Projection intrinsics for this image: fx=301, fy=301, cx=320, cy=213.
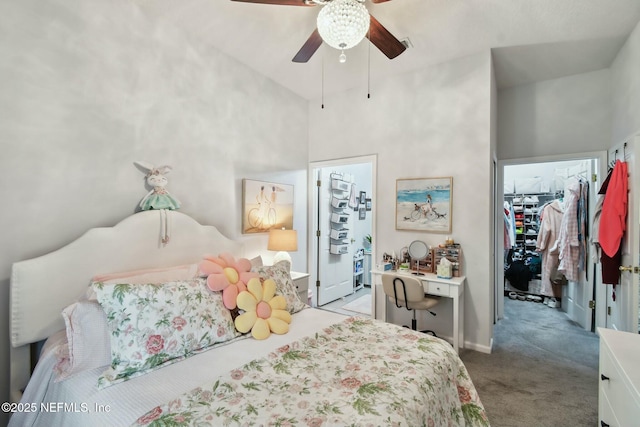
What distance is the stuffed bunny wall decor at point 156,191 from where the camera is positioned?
89.8 inches

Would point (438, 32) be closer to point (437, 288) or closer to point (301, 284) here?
point (437, 288)

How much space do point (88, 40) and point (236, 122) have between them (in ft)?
4.24

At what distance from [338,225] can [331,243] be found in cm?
32

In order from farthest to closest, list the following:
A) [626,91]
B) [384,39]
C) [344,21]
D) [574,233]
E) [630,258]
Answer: [574,233]
[626,91]
[630,258]
[384,39]
[344,21]

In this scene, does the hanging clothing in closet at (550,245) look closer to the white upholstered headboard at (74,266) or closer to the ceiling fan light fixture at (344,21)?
the ceiling fan light fixture at (344,21)

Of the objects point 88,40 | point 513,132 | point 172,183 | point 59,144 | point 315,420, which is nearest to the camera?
point 315,420

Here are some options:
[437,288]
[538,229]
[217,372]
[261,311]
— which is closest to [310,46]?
[261,311]

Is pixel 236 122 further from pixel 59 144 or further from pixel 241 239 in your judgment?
pixel 59 144

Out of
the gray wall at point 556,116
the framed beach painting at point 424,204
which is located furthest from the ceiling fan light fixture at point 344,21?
the gray wall at point 556,116

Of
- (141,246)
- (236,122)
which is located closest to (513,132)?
(236,122)

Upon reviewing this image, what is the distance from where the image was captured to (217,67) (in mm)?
2889

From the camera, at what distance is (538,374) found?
8.51 ft

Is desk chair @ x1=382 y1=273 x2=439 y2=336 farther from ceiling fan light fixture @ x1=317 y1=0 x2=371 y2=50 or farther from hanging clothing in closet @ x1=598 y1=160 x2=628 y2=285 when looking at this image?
ceiling fan light fixture @ x1=317 y1=0 x2=371 y2=50

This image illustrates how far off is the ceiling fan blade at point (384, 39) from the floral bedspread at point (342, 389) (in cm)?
192
